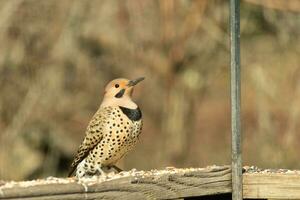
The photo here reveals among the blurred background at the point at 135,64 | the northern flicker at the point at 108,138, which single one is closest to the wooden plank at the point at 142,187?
the northern flicker at the point at 108,138

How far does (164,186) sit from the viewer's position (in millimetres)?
4180

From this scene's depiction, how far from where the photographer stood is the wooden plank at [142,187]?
3624mm

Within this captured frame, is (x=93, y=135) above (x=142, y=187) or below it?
above

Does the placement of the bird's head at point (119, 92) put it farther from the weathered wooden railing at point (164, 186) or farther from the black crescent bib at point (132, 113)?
the weathered wooden railing at point (164, 186)

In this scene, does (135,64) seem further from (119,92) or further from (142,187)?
(142,187)

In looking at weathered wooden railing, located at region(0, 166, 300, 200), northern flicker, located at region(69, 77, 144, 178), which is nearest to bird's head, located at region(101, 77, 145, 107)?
northern flicker, located at region(69, 77, 144, 178)

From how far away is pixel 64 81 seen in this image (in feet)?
31.4

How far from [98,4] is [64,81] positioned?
91 centimetres

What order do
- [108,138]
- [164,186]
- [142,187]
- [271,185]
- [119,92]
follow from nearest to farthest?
1. [142,187]
2. [164,186]
3. [271,185]
4. [108,138]
5. [119,92]

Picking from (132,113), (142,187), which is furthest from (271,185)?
(132,113)

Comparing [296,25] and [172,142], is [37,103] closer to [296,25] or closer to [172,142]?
[172,142]

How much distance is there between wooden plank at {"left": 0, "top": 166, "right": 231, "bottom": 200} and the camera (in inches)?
143

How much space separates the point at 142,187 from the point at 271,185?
2.49 ft

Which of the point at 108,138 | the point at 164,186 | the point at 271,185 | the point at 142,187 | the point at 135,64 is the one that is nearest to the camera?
the point at 142,187
